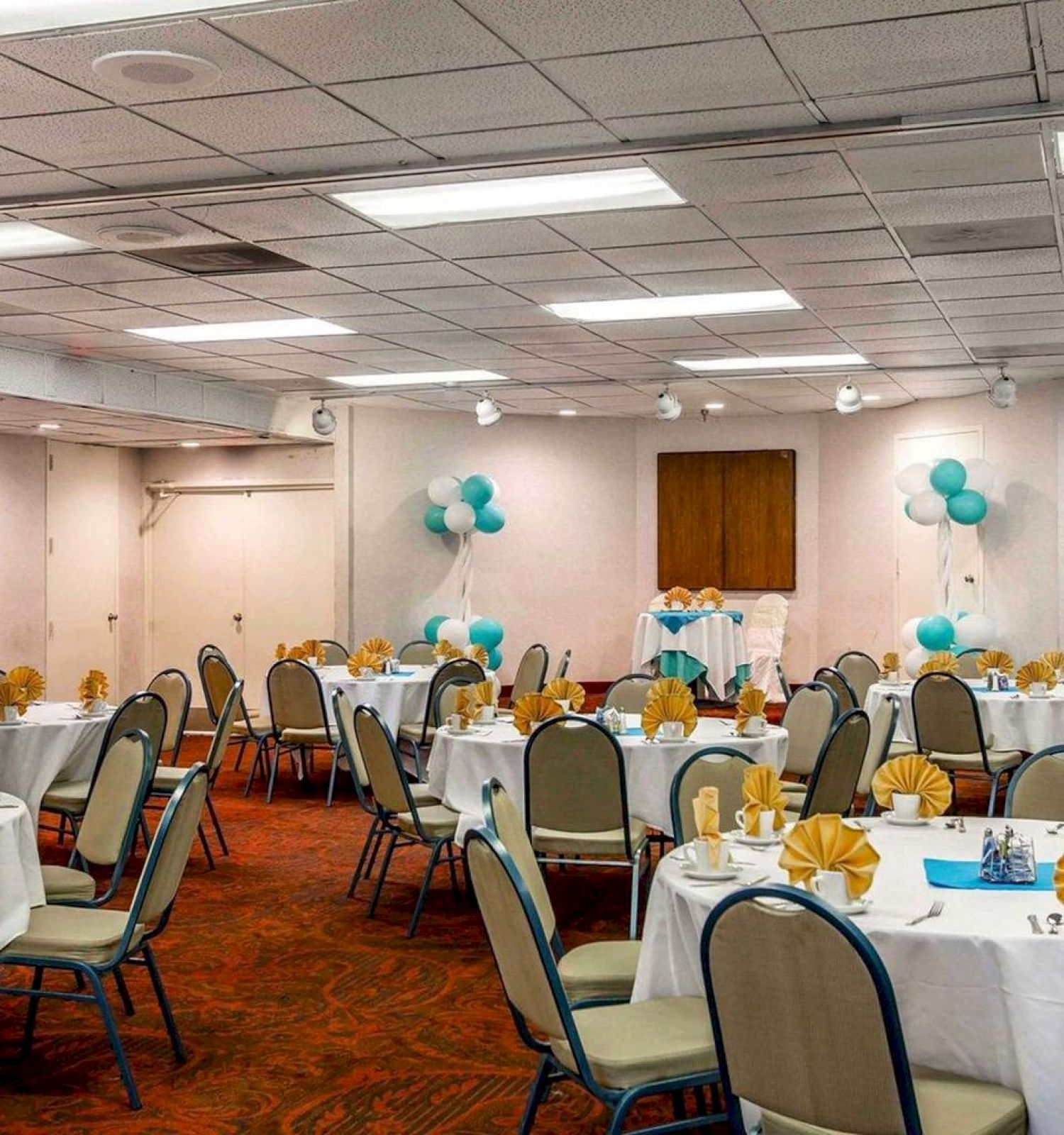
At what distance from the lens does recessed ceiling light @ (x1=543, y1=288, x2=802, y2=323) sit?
8367 mm

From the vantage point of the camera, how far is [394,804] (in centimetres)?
638

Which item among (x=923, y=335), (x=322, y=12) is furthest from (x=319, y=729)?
(x=322, y=12)

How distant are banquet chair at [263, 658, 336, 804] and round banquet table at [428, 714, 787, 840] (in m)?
2.76

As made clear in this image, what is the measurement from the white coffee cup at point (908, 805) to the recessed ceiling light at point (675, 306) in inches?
170

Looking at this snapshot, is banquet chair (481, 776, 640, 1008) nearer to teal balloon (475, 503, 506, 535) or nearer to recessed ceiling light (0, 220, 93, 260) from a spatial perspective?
recessed ceiling light (0, 220, 93, 260)

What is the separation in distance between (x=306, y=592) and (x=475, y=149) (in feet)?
32.7

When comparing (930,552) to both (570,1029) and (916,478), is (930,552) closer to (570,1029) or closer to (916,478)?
(916,478)

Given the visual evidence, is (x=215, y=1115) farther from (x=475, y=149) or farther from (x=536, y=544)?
(x=536, y=544)

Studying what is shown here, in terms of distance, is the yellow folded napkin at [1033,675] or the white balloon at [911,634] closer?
the yellow folded napkin at [1033,675]

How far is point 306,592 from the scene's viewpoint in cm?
1471

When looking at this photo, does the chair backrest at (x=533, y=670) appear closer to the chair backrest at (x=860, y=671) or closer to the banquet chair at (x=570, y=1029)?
the chair backrest at (x=860, y=671)

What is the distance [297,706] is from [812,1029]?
24.3 ft

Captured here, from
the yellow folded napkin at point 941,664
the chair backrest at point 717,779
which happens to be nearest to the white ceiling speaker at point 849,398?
the yellow folded napkin at point 941,664

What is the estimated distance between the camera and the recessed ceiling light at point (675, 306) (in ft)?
27.5
